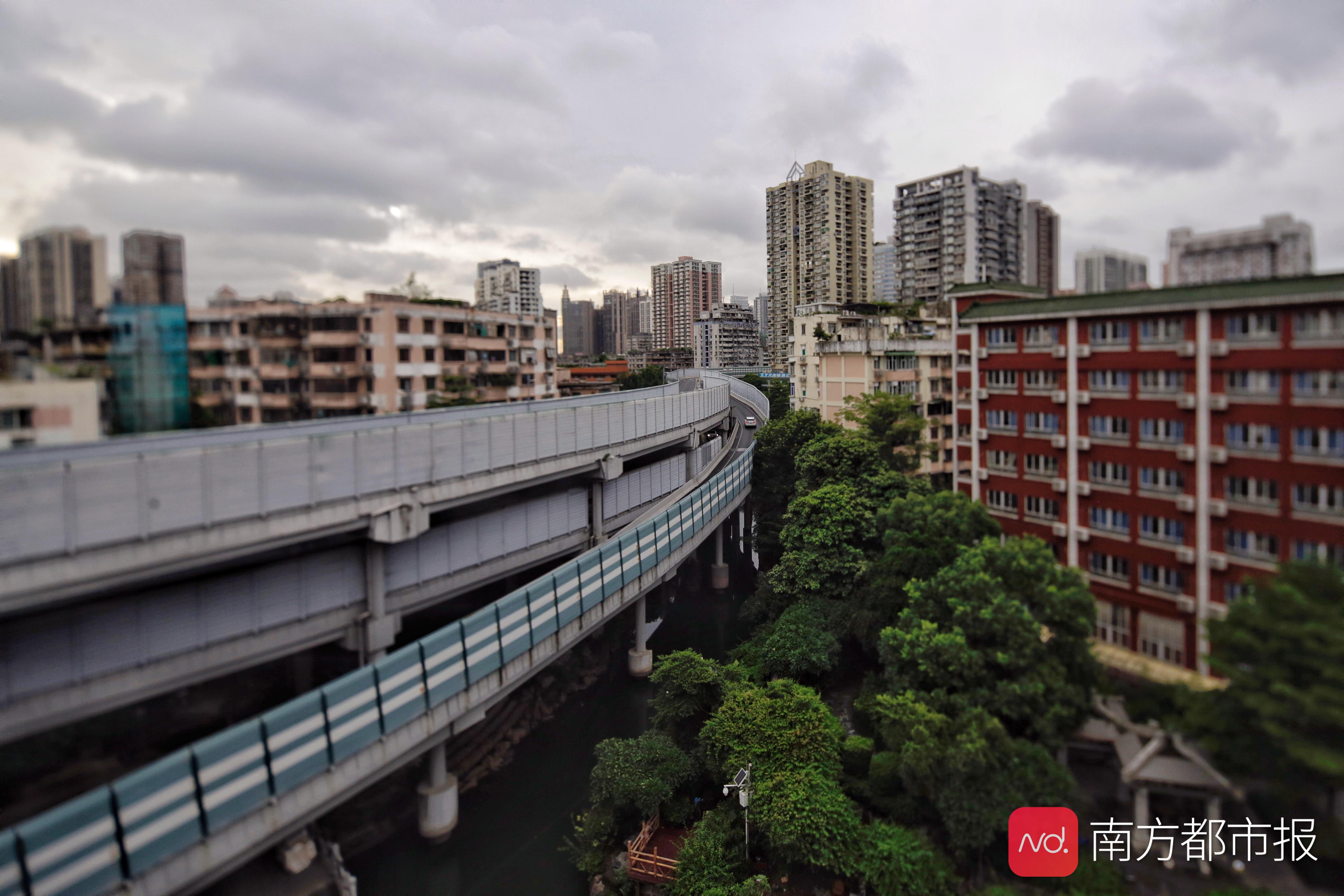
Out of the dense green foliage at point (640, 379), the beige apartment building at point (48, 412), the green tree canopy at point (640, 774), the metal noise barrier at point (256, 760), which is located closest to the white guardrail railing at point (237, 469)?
the beige apartment building at point (48, 412)

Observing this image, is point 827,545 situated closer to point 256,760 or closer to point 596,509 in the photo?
point 596,509

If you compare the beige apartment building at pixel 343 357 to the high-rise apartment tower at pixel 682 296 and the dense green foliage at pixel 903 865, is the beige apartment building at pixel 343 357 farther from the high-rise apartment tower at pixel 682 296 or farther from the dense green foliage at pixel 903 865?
the high-rise apartment tower at pixel 682 296

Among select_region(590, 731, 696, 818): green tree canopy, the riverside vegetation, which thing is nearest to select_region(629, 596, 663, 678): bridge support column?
the riverside vegetation

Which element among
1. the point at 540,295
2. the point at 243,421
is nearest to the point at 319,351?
the point at 243,421

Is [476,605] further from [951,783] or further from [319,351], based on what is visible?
[951,783]

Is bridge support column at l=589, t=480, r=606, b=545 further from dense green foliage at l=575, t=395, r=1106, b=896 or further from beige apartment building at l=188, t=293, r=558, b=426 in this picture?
dense green foliage at l=575, t=395, r=1106, b=896

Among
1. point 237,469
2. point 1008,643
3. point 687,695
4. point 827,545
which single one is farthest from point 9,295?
point 827,545
